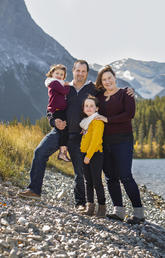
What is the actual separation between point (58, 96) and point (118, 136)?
1226mm

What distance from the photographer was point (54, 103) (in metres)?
4.96

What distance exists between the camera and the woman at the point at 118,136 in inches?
190

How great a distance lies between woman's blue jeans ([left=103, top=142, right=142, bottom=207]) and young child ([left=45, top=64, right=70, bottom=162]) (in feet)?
2.53

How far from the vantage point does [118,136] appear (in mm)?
4891

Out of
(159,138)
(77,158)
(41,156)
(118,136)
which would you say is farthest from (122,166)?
(159,138)

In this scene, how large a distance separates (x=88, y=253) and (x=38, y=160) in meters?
2.15

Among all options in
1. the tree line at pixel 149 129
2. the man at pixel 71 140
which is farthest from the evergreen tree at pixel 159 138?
the man at pixel 71 140

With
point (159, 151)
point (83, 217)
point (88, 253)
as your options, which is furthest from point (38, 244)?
point (159, 151)

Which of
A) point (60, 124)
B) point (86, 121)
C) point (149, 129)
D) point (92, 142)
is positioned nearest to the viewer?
point (92, 142)

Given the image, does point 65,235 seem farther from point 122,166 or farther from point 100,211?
point 122,166

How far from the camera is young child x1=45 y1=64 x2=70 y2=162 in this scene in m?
4.93

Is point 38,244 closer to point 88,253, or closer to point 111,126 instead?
point 88,253

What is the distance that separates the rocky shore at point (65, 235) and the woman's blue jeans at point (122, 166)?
0.55m

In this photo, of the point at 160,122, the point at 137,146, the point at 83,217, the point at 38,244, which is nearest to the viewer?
the point at 38,244
